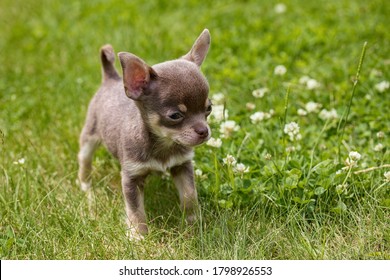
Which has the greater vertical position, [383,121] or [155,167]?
[155,167]

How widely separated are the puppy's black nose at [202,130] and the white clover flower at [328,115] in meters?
1.79

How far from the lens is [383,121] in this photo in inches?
216

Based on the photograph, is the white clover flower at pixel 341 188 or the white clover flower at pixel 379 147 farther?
the white clover flower at pixel 379 147

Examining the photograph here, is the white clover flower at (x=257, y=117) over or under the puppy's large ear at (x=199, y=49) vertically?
under

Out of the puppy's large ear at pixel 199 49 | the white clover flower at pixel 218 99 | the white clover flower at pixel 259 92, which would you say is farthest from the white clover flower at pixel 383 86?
the puppy's large ear at pixel 199 49

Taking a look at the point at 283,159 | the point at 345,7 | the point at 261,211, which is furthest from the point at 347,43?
the point at 261,211

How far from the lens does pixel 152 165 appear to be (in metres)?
4.46

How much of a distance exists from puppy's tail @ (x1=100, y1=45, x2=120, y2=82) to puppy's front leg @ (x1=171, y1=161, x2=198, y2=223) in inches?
45.1

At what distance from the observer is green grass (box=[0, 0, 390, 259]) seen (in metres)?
4.29

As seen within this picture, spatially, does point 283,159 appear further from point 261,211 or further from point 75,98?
point 75,98

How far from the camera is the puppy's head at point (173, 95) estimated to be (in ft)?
13.2

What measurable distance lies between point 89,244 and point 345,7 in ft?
17.3

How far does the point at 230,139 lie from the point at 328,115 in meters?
0.91

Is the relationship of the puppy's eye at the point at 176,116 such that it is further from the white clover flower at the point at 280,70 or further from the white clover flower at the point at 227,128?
the white clover flower at the point at 280,70
